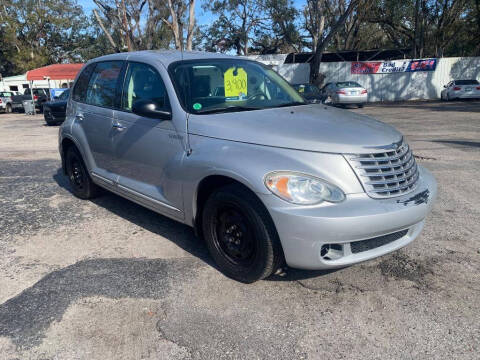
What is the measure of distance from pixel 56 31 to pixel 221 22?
19.9m

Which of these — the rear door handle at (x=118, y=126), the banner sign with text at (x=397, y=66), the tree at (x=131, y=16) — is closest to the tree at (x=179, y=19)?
the tree at (x=131, y=16)

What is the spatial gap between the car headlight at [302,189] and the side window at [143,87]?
143 centimetres

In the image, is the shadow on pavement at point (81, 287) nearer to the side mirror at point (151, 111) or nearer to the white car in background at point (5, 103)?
the side mirror at point (151, 111)

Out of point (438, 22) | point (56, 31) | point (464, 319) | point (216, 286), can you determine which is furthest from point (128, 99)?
point (56, 31)

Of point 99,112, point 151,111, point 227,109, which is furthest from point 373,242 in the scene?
point 99,112

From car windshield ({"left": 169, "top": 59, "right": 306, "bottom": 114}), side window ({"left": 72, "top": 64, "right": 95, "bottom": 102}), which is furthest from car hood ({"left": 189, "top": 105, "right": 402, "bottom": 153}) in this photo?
side window ({"left": 72, "top": 64, "right": 95, "bottom": 102})

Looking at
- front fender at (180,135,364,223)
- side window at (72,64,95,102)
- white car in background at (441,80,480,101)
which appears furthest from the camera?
white car in background at (441,80,480,101)

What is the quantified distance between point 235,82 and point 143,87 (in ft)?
3.13

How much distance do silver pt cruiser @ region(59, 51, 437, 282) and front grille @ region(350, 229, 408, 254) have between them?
1 centimetres

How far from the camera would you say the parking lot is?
8.32 feet

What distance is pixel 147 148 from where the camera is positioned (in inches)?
153

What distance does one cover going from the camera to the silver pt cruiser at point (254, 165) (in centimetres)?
279

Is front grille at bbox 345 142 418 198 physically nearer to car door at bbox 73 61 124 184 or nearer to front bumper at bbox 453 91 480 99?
car door at bbox 73 61 124 184

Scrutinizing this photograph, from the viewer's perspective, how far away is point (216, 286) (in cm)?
324
